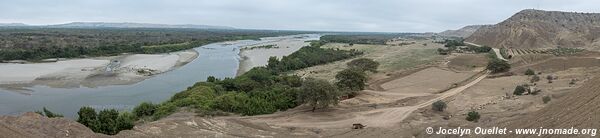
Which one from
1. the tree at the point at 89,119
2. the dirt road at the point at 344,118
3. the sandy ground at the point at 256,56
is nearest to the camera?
the tree at the point at 89,119

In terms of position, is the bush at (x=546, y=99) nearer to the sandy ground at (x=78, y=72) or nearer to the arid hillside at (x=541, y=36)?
the sandy ground at (x=78, y=72)

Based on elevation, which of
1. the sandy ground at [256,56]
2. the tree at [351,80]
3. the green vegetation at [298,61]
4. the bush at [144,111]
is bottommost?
the sandy ground at [256,56]

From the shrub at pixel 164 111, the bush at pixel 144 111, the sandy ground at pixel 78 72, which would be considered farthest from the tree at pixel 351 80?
the sandy ground at pixel 78 72

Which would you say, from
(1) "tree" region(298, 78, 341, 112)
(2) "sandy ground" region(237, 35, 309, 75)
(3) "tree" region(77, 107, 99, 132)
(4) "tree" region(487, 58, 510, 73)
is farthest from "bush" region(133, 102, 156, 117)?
(4) "tree" region(487, 58, 510, 73)

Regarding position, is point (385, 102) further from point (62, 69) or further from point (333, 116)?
point (62, 69)

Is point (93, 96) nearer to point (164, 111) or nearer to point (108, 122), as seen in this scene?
point (164, 111)

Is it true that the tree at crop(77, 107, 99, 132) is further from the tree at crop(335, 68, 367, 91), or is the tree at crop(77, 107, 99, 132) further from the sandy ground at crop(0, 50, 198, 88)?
the sandy ground at crop(0, 50, 198, 88)

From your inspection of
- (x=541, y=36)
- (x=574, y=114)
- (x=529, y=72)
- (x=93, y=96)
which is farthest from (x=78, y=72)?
(x=541, y=36)
